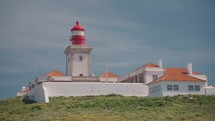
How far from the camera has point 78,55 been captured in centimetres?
5738

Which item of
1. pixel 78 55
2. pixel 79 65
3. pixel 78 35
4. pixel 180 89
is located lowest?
pixel 180 89

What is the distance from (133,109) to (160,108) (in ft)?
8.69

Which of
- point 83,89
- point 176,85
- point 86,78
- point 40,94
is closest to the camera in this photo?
point 40,94

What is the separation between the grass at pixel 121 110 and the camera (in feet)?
118

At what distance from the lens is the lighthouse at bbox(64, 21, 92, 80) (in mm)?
56906

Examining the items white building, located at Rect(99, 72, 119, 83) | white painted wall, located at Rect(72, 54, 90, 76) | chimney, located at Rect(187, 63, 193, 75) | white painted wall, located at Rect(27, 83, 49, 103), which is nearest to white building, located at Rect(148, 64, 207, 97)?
chimney, located at Rect(187, 63, 193, 75)

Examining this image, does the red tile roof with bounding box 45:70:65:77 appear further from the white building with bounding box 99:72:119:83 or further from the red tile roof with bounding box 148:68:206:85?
the red tile roof with bounding box 148:68:206:85

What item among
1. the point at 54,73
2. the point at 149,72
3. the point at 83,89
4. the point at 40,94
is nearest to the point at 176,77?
the point at 149,72

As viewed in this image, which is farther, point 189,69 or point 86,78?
point 189,69

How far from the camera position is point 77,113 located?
38156 mm

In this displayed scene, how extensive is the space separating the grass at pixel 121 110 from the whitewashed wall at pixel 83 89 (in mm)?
3070

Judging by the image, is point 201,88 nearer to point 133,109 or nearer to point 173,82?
point 173,82

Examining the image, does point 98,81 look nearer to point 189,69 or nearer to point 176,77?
point 176,77

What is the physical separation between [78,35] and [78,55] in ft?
9.81
